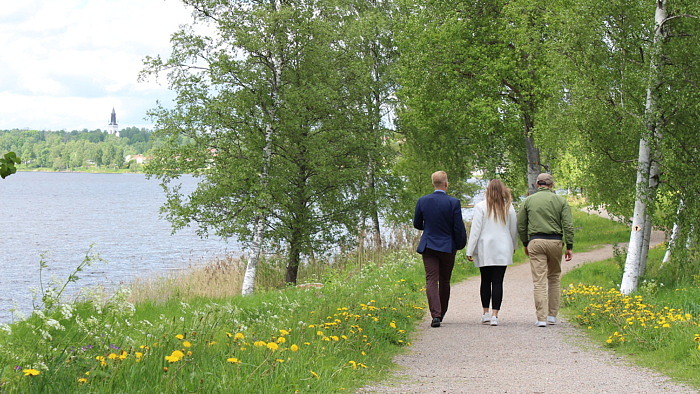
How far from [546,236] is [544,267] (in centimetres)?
45

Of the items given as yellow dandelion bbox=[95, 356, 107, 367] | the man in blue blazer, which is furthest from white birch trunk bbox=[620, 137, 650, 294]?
yellow dandelion bbox=[95, 356, 107, 367]

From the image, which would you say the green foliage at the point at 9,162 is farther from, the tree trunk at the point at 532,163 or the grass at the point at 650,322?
the tree trunk at the point at 532,163

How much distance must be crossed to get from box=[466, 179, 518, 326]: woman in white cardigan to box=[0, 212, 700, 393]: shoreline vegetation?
122 cm

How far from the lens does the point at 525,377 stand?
6.39 m

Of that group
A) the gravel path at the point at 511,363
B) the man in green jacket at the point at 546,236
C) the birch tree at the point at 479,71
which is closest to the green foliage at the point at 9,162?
the gravel path at the point at 511,363

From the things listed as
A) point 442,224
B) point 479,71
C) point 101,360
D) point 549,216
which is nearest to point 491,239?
point 442,224

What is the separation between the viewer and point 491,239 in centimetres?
960

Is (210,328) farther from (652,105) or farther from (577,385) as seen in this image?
(652,105)

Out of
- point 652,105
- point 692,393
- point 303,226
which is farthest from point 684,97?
point 303,226

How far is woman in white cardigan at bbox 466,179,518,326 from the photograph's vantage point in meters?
9.59

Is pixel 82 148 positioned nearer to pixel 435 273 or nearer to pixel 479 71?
pixel 479 71

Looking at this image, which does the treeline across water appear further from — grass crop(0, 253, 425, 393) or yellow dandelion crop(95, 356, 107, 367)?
yellow dandelion crop(95, 356, 107, 367)

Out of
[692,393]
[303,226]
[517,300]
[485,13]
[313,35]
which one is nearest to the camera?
[692,393]

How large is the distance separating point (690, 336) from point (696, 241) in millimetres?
5479
